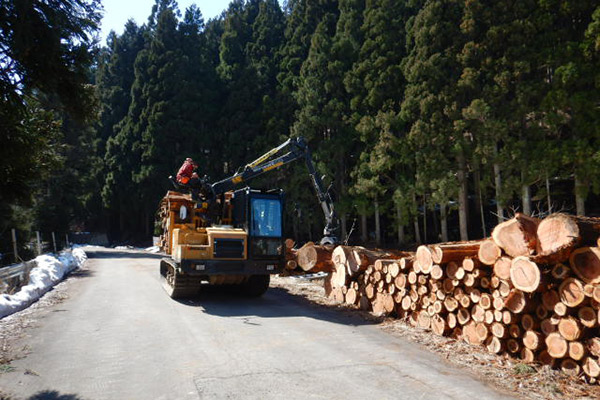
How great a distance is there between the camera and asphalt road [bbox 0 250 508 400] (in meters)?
4.53

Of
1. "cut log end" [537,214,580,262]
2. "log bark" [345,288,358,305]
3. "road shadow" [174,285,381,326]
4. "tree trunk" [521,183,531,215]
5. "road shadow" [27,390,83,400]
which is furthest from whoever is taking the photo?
"tree trunk" [521,183,531,215]

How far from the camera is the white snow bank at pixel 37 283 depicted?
27.4 ft

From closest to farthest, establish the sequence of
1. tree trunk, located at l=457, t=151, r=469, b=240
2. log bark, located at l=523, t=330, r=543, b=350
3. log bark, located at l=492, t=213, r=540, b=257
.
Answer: log bark, located at l=523, t=330, r=543, b=350 < log bark, located at l=492, t=213, r=540, b=257 < tree trunk, located at l=457, t=151, r=469, b=240

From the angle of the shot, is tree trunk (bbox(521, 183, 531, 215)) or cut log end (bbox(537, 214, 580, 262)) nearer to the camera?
cut log end (bbox(537, 214, 580, 262))

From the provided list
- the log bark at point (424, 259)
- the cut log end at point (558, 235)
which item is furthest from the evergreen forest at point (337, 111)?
the cut log end at point (558, 235)

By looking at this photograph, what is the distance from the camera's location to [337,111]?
A: 23297 millimetres

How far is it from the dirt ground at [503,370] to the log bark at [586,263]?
→ 3.73 ft

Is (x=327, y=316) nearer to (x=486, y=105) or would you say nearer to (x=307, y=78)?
(x=486, y=105)

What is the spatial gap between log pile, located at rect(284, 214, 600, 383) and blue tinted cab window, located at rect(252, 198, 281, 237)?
3.24 meters

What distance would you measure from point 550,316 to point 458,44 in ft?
49.8

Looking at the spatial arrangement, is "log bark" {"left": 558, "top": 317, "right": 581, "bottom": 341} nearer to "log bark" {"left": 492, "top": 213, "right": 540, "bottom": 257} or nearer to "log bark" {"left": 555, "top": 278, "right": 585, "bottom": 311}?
"log bark" {"left": 555, "top": 278, "right": 585, "bottom": 311}

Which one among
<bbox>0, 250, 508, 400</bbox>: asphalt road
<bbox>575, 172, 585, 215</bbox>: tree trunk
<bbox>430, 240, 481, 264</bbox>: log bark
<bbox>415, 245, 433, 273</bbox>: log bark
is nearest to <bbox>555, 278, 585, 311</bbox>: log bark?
<bbox>0, 250, 508, 400</bbox>: asphalt road

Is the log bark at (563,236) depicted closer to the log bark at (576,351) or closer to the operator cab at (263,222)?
the log bark at (576,351)

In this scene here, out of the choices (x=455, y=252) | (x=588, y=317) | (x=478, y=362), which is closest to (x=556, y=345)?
(x=588, y=317)
